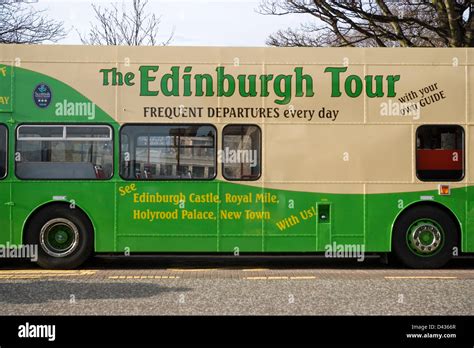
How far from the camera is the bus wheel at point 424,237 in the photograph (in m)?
9.79

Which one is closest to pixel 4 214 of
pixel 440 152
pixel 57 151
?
pixel 57 151

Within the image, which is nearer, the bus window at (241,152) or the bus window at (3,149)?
the bus window at (3,149)

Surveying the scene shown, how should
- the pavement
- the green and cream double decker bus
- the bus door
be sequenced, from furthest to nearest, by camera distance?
the green and cream double decker bus < the bus door < the pavement

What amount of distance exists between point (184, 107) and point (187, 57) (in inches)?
31.3

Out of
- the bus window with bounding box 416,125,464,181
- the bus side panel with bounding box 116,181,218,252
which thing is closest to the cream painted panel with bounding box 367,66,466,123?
the bus window with bounding box 416,125,464,181

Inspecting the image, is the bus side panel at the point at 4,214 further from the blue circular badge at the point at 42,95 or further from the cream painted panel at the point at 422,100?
the cream painted panel at the point at 422,100

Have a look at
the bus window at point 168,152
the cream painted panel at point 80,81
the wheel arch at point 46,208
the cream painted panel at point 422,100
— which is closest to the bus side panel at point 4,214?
the wheel arch at point 46,208

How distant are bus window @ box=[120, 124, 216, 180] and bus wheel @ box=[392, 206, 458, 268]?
10.3 feet

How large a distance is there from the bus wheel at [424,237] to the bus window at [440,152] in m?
0.56

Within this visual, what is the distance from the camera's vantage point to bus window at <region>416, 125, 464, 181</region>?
9.83m

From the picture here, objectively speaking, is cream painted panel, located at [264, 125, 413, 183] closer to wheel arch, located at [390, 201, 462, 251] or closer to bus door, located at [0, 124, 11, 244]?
wheel arch, located at [390, 201, 462, 251]

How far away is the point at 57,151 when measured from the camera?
9.64 metres

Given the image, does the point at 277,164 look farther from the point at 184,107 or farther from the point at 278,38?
the point at 278,38

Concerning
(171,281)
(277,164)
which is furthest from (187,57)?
(171,281)
